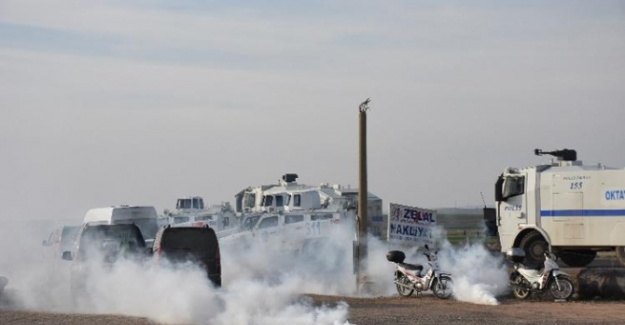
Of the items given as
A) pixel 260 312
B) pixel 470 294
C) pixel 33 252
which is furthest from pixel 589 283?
pixel 33 252

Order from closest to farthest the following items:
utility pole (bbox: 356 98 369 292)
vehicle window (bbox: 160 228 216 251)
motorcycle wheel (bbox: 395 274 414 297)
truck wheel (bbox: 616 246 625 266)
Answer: vehicle window (bbox: 160 228 216 251) < motorcycle wheel (bbox: 395 274 414 297) < utility pole (bbox: 356 98 369 292) < truck wheel (bbox: 616 246 625 266)

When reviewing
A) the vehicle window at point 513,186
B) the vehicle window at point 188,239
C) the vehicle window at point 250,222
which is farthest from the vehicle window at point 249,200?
the vehicle window at point 188,239

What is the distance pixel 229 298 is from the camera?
2022cm

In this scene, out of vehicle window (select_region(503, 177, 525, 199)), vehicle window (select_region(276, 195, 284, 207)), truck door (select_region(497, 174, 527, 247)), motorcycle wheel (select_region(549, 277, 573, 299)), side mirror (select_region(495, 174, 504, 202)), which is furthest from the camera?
vehicle window (select_region(276, 195, 284, 207))

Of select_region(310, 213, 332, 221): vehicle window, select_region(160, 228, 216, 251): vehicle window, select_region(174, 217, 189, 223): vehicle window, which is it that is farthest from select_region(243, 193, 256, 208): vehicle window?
select_region(160, 228, 216, 251): vehicle window

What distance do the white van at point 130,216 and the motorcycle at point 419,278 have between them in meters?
11.8

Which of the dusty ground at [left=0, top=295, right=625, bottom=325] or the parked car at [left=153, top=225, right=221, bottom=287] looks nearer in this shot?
the dusty ground at [left=0, top=295, right=625, bottom=325]

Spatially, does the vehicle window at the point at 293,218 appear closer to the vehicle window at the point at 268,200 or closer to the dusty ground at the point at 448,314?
the vehicle window at the point at 268,200

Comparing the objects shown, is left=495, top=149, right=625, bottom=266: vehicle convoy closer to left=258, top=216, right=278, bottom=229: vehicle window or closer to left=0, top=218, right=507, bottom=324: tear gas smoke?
left=0, top=218, right=507, bottom=324: tear gas smoke

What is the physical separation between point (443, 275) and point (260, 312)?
7.30 metres

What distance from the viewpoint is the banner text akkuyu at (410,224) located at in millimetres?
27891

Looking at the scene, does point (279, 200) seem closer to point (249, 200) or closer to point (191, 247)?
point (249, 200)

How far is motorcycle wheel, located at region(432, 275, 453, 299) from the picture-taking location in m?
25.4

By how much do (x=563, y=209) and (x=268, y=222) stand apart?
13.5 metres
